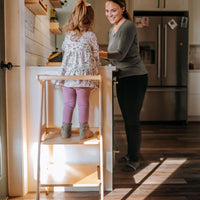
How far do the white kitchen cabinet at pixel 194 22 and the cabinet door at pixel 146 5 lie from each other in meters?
0.66

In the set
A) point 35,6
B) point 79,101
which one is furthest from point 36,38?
point 79,101

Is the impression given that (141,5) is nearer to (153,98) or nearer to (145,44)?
(145,44)

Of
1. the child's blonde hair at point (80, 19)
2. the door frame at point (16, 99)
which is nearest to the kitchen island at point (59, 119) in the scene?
the door frame at point (16, 99)

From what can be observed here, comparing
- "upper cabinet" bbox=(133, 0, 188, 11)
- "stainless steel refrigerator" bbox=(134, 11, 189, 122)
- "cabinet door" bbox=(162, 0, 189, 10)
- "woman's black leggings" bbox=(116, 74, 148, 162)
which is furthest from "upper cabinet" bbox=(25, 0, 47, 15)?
"cabinet door" bbox=(162, 0, 189, 10)

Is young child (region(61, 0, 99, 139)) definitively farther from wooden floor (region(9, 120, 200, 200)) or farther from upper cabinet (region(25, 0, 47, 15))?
wooden floor (region(9, 120, 200, 200))

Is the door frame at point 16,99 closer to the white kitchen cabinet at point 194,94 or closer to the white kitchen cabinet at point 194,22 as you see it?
the white kitchen cabinet at point 194,94

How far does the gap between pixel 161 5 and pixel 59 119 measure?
11.4 feet

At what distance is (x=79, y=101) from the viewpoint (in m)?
1.72

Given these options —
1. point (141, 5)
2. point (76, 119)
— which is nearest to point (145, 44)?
point (141, 5)

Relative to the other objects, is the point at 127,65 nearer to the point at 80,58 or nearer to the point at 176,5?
the point at 80,58

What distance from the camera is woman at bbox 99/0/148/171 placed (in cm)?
212

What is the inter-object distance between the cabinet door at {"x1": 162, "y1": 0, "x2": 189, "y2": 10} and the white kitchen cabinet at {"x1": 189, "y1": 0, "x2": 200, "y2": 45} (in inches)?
9.2

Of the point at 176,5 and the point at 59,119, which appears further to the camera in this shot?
the point at 176,5

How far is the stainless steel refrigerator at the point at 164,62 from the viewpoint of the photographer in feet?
14.9
